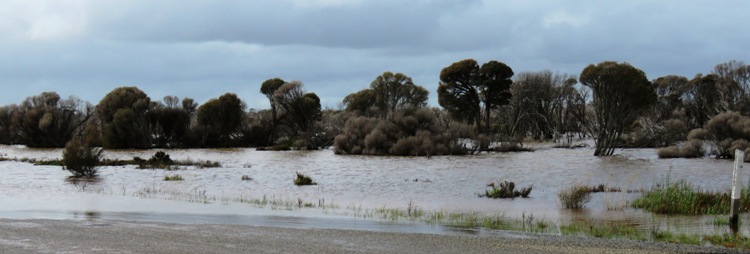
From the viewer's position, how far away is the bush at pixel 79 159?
3691 cm

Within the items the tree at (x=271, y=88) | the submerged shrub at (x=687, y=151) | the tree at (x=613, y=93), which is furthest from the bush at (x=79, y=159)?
the tree at (x=271, y=88)

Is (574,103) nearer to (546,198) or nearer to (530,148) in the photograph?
(530,148)

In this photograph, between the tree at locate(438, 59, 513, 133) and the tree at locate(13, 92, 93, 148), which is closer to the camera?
the tree at locate(438, 59, 513, 133)

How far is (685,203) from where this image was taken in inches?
812

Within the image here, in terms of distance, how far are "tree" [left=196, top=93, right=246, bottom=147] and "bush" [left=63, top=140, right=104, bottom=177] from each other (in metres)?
51.1

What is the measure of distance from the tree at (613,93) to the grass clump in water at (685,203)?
3538 cm

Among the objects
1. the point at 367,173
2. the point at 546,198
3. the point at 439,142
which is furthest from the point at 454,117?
the point at 546,198

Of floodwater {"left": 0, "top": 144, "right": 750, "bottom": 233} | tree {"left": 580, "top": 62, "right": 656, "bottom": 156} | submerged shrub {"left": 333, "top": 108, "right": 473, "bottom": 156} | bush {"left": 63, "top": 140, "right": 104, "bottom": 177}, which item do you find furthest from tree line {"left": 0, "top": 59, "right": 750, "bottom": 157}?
bush {"left": 63, "top": 140, "right": 104, "bottom": 177}

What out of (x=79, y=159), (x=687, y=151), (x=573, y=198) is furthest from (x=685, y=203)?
(x=687, y=151)

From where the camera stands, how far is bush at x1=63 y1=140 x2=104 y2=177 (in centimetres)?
3691

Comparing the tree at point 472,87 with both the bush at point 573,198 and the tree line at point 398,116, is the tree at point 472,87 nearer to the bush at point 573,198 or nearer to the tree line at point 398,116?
the tree line at point 398,116

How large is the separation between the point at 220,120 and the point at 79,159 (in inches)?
2080

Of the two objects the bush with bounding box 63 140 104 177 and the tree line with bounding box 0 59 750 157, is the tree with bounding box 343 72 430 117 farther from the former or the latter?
the bush with bounding box 63 140 104 177

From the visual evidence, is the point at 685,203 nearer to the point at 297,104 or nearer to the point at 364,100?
the point at 297,104
